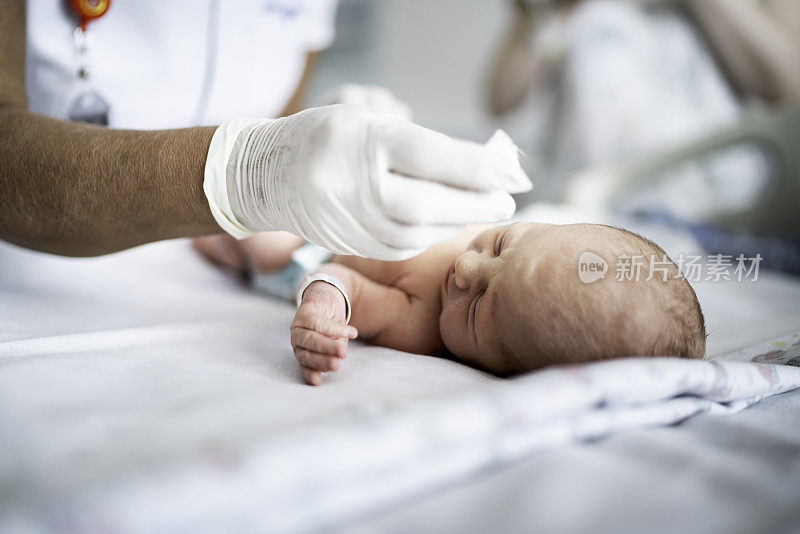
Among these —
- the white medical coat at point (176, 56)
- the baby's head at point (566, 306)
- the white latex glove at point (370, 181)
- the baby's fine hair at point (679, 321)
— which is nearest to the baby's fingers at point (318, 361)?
the white latex glove at point (370, 181)

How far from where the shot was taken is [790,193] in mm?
1807

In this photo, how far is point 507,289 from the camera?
2.59 ft

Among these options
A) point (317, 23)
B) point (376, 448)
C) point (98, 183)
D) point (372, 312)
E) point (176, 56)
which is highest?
point (317, 23)

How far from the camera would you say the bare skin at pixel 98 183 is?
801 millimetres

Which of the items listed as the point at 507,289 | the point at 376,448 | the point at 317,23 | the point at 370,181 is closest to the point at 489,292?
the point at 507,289

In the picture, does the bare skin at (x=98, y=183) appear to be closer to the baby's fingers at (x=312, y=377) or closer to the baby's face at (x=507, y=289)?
the baby's fingers at (x=312, y=377)

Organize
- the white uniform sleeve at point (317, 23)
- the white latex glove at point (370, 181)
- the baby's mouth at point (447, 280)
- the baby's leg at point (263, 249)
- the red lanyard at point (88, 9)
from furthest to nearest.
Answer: the white uniform sleeve at point (317, 23), the baby's leg at point (263, 249), the red lanyard at point (88, 9), the baby's mouth at point (447, 280), the white latex glove at point (370, 181)

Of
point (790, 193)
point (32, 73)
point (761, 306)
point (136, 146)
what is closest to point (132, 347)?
point (136, 146)

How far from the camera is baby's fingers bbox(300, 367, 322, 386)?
68 cm

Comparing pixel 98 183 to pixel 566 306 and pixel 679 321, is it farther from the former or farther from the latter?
pixel 679 321

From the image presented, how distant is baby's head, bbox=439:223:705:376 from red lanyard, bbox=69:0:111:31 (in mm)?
884

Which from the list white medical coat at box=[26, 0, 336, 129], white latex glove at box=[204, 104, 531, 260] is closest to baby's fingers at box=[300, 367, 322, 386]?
white latex glove at box=[204, 104, 531, 260]

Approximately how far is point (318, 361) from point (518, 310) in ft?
0.92

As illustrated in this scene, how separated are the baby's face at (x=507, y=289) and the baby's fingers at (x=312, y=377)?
27cm
